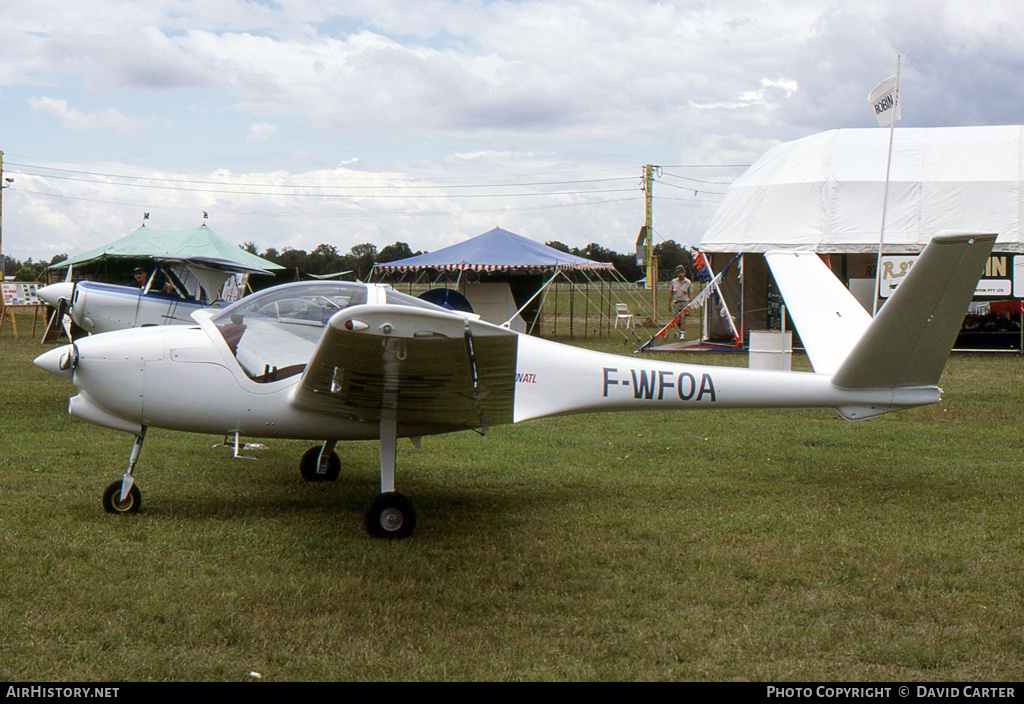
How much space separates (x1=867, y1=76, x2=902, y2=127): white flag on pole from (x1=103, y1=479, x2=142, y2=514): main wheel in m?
10.5

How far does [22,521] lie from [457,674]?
3689 millimetres

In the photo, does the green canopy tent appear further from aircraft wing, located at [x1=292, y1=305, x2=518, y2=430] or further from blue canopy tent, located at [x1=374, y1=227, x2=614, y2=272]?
aircraft wing, located at [x1=292, y1=305, x2=518, y2=430]

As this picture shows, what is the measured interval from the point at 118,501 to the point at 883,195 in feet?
53.0

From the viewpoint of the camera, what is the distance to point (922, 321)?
568 cm

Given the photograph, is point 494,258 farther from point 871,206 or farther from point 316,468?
point 316,468

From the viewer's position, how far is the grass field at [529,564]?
3715 mm

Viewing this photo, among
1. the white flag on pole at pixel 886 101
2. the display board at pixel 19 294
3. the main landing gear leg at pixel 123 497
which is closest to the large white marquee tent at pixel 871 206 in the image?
the white flag on pole at pixel 886 101

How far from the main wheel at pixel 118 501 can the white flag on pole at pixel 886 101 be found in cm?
1053

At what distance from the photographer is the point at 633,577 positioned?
475 cm

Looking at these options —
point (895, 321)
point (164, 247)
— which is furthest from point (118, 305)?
point (895, 321)

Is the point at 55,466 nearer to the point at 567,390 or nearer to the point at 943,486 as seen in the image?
the point at 567,390

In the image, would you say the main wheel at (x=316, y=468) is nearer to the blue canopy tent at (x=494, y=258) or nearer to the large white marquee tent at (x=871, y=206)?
the large white marquee tent at (x=871, y=206)
